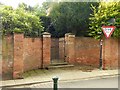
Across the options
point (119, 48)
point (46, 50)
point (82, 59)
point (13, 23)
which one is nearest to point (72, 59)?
point (82, 59)

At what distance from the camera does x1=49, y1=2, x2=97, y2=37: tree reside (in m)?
20.7

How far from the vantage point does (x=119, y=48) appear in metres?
17.7

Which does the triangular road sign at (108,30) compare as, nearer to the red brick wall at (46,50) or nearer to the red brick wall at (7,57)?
the red brick wall at (46,50)

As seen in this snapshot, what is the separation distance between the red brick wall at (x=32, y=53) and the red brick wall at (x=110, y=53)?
4.62m

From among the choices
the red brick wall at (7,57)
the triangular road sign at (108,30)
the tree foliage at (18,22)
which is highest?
the tree foliage at (18,22)

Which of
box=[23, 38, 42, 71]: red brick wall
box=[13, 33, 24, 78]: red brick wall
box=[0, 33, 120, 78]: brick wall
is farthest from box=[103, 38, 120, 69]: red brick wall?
box=[13, 33, 24, 78]: red brick wall

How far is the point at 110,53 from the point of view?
1698 centimetres

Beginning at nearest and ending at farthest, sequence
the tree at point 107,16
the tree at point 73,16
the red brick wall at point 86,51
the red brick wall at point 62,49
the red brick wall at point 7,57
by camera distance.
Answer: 1. the red brick wall at point 7,57
2. the tree at point 107,16
3. the red brick wall at point 86,51
4. the red brick wall at point 62,49
5. the tree at point 73,16

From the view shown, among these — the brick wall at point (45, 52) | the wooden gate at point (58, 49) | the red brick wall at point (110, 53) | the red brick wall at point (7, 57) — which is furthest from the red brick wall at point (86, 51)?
the red brick wall at point (7, 57)

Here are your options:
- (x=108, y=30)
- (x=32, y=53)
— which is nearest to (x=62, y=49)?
(x=32, y=53)

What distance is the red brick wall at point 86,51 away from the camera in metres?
18.5

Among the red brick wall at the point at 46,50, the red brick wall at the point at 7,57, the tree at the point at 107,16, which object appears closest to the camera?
the red brick wall at the point at 7,57

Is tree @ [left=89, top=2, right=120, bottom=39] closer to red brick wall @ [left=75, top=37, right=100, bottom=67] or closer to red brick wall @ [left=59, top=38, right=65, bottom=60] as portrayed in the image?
red brick wall @ [left=75, top=37, right=100, bottom=67]

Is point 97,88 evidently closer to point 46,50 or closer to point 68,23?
point 46,50
